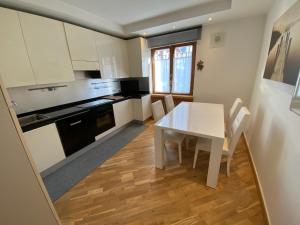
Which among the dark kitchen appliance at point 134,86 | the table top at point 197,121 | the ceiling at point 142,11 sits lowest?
the table top at point 197,121

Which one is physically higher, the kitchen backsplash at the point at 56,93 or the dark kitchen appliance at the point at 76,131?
the kitchen backsplash at the point at 56,93

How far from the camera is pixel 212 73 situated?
10.2ft

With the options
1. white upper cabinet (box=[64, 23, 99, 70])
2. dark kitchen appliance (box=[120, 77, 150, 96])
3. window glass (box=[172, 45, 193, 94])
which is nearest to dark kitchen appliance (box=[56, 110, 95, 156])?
white upper cabinet (box=[64, 23, 99, 70])

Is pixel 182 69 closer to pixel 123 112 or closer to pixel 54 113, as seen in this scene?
pixel 123 112

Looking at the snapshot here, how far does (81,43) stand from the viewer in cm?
245

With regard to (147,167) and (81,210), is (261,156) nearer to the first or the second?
(147,167)

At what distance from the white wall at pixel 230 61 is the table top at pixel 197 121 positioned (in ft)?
3.01

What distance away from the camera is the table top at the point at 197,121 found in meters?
1.60

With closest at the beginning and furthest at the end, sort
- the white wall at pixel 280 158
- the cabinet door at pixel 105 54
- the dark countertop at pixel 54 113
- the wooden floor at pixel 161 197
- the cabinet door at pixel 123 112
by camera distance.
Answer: the white wall at pixel 280 158 < the wooden floor at pixel 161 197 < the dark countertop at pixel 54 113 < the cabinet door at pixel 105 54 < the cabinet door at pixel 123 112

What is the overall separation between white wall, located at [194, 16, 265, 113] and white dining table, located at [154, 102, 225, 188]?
3.20ft

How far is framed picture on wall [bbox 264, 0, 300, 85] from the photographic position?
1.10 metres

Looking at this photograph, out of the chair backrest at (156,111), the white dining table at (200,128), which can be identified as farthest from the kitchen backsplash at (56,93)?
the white dining table at (200,128)

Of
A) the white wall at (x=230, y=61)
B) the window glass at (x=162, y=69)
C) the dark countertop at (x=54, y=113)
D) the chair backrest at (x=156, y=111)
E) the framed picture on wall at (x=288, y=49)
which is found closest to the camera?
the framed picture on wall at (x=288, y=49)

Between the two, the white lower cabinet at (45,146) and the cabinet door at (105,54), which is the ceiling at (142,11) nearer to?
the cabinet door at (105,54)
